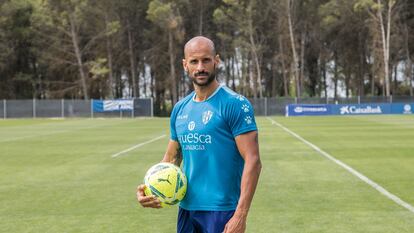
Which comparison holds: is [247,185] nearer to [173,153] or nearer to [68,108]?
[173,153]

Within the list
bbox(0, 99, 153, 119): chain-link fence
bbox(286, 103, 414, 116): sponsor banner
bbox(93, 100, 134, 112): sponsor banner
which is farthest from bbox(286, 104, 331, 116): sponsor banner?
bbox(93, 100, 134, 112): sponsor banner

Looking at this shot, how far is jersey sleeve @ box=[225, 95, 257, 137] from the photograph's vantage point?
147 inches

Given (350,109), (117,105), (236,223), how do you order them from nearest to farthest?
(236,223) < (350,109) < (117,105)

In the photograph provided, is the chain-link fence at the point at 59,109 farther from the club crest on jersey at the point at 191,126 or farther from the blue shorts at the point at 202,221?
the club crest on jersey at the point at 191,126

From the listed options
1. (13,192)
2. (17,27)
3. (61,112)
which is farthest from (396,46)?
(13,192)

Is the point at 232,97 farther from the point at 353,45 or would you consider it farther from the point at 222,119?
the point at 353,45

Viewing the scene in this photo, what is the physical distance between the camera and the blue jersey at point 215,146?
376cm

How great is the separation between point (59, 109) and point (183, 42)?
1789 centimetres

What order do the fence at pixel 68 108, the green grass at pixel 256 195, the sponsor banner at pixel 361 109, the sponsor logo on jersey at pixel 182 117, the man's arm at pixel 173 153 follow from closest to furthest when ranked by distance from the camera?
the sponsor logo on jersey at pixel 182 117, the man's arm at pixel 173 153, the green grass at pixel 256 195, the sponsor banner at pixel 361 109, the fence at pixel 68 108

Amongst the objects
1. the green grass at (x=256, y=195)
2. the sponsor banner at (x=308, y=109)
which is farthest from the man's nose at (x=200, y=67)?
the sponsor banner at (x=308, y=109)

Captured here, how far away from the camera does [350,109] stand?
52.5 m

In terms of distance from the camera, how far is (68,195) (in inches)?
392

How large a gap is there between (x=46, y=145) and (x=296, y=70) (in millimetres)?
46347

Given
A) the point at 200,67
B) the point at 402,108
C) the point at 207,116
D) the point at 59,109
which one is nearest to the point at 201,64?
the point at 200,67
